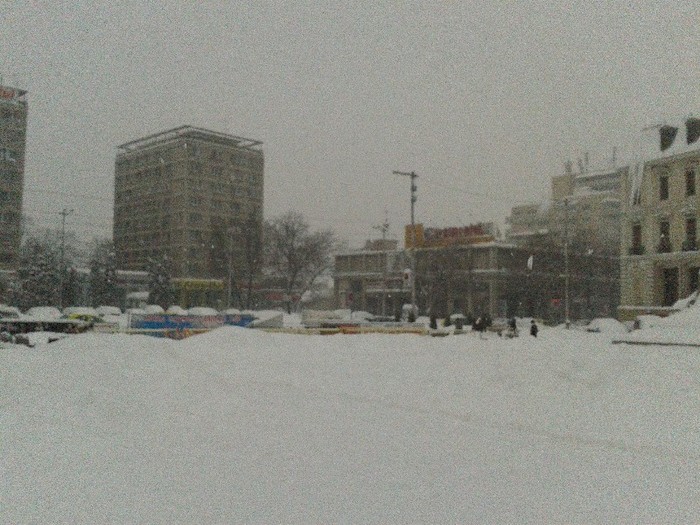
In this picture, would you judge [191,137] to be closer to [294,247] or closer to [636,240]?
[294,247]

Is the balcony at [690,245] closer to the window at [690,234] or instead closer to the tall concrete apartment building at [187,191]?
the window at [690,234]

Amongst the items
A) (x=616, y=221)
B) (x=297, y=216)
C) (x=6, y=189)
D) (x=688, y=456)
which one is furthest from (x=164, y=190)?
(x=688, y=456)

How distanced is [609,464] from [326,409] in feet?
18.2

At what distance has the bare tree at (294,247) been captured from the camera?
240 ft

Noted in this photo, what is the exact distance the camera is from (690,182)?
44.1 meters

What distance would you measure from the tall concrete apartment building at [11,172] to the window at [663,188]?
66.4 m

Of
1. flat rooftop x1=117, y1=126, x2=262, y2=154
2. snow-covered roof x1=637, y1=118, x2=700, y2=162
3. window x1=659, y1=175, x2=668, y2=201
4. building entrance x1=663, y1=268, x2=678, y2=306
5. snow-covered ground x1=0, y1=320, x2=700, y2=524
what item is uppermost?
flat rooftop x1=117, y1=126, x2=262, y2=154

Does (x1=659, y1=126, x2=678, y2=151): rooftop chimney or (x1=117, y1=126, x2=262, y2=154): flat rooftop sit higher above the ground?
(x1=117, y1=126, x2=262, y2=154): flat rooftop

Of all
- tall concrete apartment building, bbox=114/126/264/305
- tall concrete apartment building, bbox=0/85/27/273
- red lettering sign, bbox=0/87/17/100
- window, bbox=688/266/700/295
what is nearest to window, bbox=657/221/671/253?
window, bbox=688/266/700/295

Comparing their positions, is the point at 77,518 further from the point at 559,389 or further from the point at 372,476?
the point at 559,389

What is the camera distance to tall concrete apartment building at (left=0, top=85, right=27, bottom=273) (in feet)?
257

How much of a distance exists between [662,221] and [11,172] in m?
68.9

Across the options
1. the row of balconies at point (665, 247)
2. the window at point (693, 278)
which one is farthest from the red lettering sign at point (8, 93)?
the window at point (693, 278)

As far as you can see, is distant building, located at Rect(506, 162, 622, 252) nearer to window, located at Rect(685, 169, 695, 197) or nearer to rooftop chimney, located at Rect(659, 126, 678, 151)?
rooftop chimney, located at Rect(659, 126, 678, 151)
